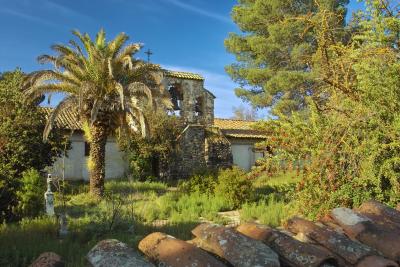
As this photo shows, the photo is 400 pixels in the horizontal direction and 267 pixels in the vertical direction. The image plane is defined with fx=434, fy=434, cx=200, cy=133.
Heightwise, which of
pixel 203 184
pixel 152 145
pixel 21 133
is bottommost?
pixel 203 184

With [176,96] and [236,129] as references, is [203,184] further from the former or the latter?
[236,129]

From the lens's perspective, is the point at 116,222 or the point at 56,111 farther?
the point at 56,111

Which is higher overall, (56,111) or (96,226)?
(56,111)

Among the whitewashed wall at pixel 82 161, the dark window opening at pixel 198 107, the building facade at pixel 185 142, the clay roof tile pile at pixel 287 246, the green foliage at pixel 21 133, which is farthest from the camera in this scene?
the dark window opening at pixel 198 107

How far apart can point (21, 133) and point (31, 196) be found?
4783 mm

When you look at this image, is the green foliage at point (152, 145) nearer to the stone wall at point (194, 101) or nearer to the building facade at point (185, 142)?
the building facade at point (185, 142)

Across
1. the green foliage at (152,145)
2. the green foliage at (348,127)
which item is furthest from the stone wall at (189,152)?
the green foliage at (348,127)

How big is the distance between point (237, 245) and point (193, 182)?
18208 mm

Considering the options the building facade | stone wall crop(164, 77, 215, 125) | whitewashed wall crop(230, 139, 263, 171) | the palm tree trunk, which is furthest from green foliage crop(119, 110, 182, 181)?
whitewashed wall crop(230, 139, 263, 171)

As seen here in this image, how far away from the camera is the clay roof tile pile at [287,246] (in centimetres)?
211

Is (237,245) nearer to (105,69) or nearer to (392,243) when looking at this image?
(392,243)

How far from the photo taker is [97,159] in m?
19.7

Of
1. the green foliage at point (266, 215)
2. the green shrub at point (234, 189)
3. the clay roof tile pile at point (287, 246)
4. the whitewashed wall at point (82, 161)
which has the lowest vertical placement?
the green foliage at point (266, 215)

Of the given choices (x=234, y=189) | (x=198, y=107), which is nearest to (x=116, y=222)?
(x=234, y=189)
